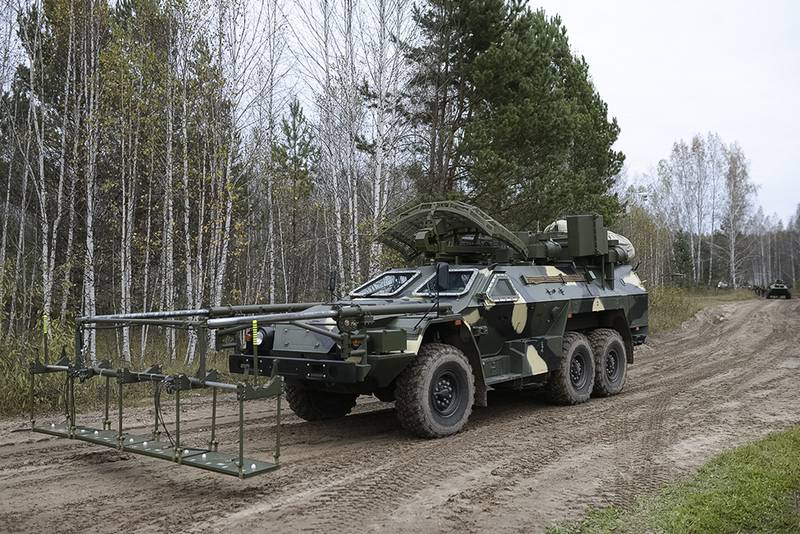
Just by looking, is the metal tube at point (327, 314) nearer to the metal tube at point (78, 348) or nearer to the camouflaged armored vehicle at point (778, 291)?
the metal tube at point (78, 348)

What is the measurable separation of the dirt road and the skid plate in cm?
21

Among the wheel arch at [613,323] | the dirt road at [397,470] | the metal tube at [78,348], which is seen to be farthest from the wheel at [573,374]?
the metal tube at [78,348]

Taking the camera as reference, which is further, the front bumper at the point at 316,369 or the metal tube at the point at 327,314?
the front bumper at the point at 316,369

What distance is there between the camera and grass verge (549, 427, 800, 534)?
178 inches

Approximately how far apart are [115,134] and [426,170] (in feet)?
22.3

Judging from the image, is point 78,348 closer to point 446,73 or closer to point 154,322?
point 154,322

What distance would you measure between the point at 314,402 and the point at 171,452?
2.80m

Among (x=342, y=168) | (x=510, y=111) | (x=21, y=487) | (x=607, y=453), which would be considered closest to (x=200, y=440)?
(x=21, y=487)

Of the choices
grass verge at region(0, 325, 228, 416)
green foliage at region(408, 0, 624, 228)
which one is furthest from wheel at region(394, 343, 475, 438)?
green foliage at region(408, 0, 624, 228)

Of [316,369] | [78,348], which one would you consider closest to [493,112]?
[316,369]

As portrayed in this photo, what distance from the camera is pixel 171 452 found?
5539mm

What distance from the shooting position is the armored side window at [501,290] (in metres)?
8.23

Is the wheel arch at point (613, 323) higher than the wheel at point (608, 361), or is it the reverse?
the wheel arch at point (613, 323)

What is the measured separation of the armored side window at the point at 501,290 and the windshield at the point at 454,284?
27 centimetres
